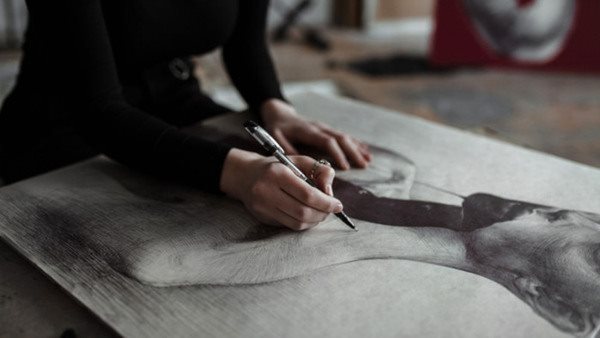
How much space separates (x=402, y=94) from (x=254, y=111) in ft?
5.17

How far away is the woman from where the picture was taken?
0.75m

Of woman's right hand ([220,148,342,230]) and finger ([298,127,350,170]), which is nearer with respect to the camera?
woman's right hand ([220,148,342,230])

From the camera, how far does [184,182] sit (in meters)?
0.80

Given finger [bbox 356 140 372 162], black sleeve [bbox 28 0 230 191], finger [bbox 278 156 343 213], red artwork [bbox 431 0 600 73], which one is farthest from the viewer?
red artwork [bbox 431 0 600 73]

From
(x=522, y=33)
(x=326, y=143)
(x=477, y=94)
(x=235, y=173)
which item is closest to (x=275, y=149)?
(x=235, y=173)

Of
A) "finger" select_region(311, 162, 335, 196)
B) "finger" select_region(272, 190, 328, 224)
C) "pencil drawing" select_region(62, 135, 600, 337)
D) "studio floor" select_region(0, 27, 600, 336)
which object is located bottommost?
"studio floor" select_region(0, 27, 600, 336)

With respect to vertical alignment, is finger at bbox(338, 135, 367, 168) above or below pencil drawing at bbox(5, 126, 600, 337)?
above

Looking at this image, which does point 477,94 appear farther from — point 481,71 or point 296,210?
point 296,210

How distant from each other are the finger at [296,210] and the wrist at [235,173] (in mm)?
68

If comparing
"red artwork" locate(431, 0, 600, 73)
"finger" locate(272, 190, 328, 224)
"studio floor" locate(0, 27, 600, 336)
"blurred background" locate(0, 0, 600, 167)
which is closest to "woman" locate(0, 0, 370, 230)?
"finger" locate(272, 190, 328, 224)

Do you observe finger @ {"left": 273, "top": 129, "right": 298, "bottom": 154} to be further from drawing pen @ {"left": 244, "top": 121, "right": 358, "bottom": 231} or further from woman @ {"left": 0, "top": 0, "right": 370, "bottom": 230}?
drawing pen @ {"left": 244, "top": 121, "right": 358, "bottom": 231}

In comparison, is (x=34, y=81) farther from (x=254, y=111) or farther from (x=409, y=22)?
(x=409, y=22)

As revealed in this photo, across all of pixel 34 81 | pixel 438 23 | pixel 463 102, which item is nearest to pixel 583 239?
pixel 34 81

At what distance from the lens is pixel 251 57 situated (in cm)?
114
